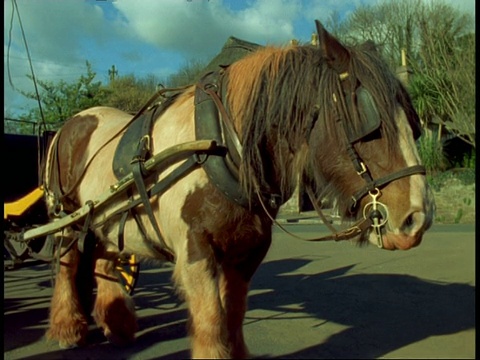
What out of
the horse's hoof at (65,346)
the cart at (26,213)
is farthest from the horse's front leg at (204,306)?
the horse's hoof at (65,346)

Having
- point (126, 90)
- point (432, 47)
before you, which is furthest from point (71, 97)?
point (432, 47)

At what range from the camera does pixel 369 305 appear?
4734 millimetres

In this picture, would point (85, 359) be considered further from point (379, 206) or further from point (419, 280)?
point (419, 280)

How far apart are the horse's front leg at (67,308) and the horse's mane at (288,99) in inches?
74.2

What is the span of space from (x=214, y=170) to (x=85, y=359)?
201 centimetres

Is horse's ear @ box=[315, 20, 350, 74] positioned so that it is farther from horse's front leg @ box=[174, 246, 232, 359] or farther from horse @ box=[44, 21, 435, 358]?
horse's front leg @ box=[174, 246, 232, 359]

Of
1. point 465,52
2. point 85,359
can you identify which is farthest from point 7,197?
point 465,52

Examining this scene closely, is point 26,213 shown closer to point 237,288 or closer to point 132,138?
point 132,138

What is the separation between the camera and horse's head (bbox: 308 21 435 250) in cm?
207

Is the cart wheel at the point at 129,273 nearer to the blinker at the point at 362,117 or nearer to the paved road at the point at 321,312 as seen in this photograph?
the paved road at the point at 321,312

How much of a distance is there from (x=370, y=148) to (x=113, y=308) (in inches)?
102

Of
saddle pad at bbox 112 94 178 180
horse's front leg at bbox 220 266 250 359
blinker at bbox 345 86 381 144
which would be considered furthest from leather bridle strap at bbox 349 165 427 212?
saddle pad at bbox 112 94 178 180

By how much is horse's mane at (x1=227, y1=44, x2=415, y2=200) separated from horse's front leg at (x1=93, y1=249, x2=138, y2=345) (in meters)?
2.00

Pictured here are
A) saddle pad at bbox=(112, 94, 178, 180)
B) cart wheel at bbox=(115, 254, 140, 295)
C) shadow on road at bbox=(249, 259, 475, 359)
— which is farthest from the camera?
cart wheel at bbox=(115, 254, 140, 295)
